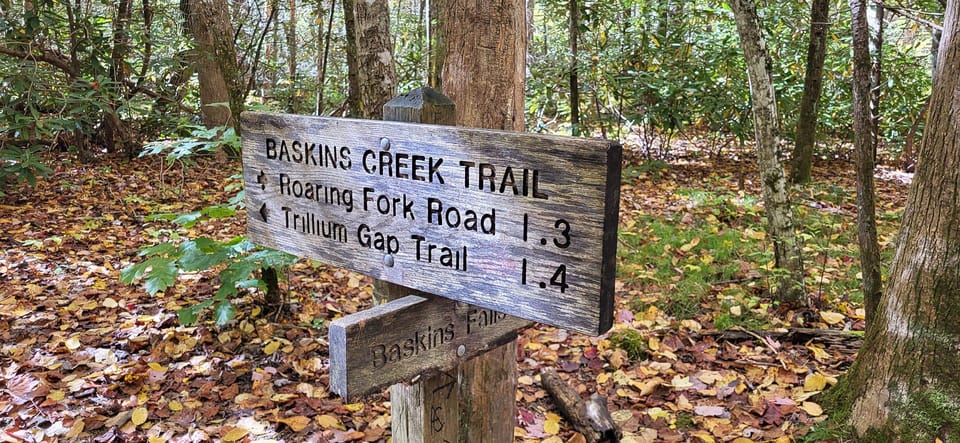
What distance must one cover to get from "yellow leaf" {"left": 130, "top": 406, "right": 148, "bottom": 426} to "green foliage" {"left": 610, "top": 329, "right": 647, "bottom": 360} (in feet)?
8.57

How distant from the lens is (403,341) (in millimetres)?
1639

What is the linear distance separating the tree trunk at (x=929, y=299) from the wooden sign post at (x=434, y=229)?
1906 mm

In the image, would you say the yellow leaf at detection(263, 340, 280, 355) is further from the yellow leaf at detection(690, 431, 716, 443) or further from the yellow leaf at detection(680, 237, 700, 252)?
the yellow leaf at detection(680, 237, 700, 252)

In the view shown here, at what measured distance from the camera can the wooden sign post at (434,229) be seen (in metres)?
1.31

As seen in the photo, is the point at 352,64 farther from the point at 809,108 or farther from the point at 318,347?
the point at 809,108

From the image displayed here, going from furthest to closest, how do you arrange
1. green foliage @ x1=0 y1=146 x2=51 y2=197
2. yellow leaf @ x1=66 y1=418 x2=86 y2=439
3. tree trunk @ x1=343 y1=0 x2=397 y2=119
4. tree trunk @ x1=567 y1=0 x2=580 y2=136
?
tree trunk @ x1=567 y1=0 x2=580 y2=136, green foliage @ x1=0 y1=146 x2=51 y2=197, tree trunk @ x1=343 y1=0 x2=397 y2=119, yellow leaf @ x1=66 y1=418 x2=86 y2=439

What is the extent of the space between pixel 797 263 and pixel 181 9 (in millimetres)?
7374

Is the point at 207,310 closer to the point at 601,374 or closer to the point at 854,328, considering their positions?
the point at 601,374

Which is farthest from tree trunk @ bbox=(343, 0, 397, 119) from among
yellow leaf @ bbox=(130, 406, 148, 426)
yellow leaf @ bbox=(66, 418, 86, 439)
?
yellow leaf @ bbox=(66, 418, 86, 439)

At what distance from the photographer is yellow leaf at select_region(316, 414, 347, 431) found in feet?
10.6

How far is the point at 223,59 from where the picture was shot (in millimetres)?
7855

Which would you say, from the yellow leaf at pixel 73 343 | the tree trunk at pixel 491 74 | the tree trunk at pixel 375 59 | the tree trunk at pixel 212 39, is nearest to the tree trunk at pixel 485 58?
the tree trunk at pixel 491 74

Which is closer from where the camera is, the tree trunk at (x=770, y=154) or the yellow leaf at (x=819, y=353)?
the yellow leaf at (x=819, y=353)

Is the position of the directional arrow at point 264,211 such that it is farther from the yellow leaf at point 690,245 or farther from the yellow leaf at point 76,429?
the yellow leaf at point 690,245
